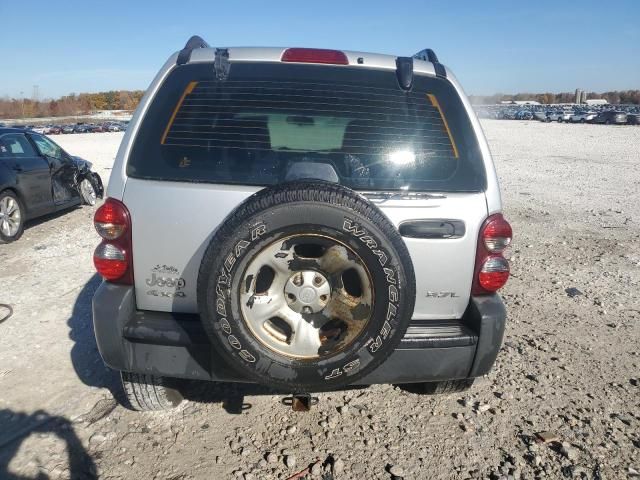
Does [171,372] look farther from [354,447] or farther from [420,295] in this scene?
[420,295]

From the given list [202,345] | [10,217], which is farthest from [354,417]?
[10,217]

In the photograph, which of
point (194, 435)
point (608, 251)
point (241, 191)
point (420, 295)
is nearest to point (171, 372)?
point (194, 435)

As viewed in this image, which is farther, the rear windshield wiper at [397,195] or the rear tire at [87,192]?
the rear tire at [87,192]

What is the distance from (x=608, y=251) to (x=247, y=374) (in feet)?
19.5

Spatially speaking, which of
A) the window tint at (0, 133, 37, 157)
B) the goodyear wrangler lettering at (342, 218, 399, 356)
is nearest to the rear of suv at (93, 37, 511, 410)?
the goodyear wrangler lettering at (342, 218, 399, 356)

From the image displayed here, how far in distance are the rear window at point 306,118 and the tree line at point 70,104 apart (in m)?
112

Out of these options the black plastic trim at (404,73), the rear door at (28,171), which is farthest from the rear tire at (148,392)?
the rear door at (28,171)

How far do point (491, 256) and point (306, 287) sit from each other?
38.4 inches

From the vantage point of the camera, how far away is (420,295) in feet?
7.79

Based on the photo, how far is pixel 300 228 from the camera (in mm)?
2029

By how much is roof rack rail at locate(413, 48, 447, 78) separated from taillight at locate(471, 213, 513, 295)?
2.73ft

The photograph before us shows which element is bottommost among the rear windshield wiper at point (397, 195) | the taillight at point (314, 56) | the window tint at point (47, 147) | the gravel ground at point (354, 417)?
A: the gravel ground at point (354, 417)

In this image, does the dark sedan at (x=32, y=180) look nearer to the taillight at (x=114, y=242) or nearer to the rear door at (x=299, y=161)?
the taillight at (x=114, y=242)

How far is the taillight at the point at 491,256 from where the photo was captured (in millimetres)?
2350
